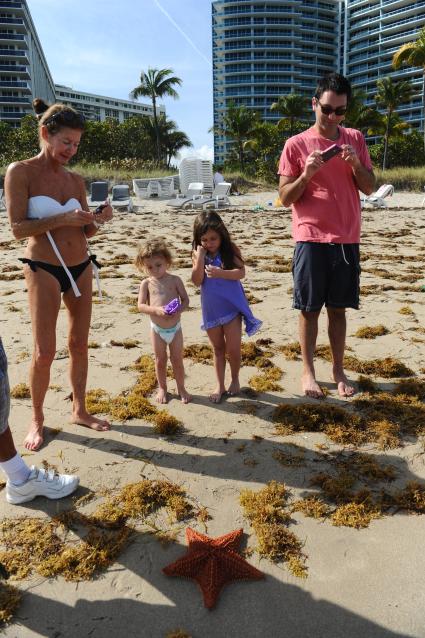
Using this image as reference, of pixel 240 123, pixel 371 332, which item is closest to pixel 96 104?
pixel 240 123

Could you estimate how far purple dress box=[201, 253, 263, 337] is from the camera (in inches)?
147

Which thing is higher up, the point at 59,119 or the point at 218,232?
the point at 59,119

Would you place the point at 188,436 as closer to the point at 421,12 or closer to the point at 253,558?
the point at 253,558

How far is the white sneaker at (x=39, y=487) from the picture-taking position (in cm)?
268

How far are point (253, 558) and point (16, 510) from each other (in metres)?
1.33

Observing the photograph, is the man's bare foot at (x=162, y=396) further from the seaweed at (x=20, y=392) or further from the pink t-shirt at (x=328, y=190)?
the pink t-shirt at (x=328, y=190)

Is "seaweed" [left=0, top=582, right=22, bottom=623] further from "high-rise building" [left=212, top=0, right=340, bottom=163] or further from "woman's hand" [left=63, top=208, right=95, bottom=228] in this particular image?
"high-rise building" [left=212, top=0, right=340, bottom=163]

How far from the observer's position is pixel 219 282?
3.73 meters

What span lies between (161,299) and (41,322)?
0.98 meters

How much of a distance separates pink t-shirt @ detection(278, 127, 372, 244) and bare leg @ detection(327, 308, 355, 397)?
2.02 feet

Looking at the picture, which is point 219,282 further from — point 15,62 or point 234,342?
point 15,62

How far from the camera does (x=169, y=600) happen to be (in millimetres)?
2084

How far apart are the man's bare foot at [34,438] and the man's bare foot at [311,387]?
207cm

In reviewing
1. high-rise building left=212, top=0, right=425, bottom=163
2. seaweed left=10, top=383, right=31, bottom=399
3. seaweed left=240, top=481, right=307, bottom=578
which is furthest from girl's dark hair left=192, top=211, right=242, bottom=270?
high-rise building left=212, top=0, right=425, bottom=163
